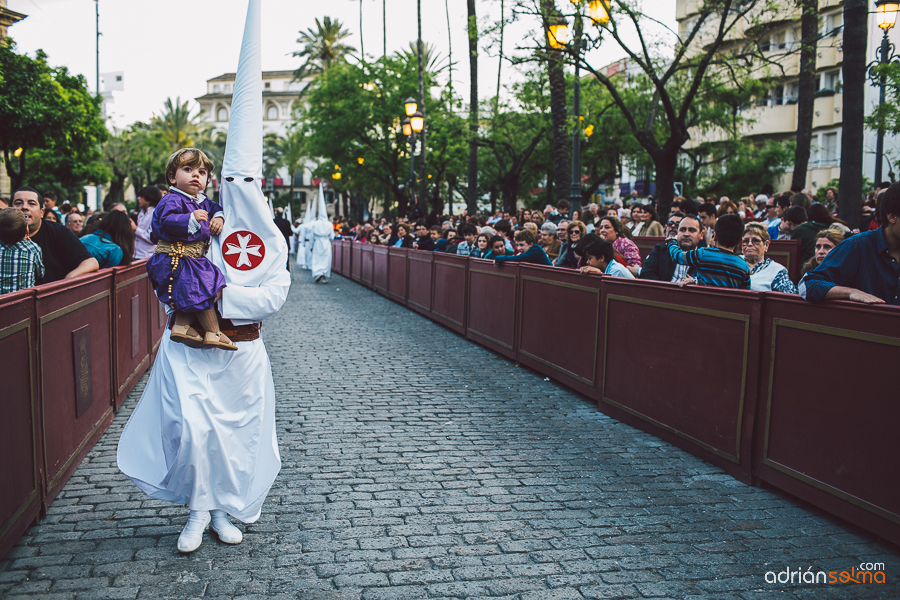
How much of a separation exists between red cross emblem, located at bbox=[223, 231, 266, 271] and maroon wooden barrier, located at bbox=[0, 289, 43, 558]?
1.17 m

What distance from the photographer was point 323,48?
224 feet

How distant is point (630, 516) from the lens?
4660 millimetres

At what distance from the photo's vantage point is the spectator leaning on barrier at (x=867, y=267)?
4.40 meters

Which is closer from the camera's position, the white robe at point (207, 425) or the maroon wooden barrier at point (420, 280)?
the white robe at point (207, 425)

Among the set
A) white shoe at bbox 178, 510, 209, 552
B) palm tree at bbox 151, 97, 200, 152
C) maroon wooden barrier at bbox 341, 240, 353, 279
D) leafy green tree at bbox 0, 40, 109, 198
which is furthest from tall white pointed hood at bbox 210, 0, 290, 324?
palm tree at bbox 151, 97, 200, 152

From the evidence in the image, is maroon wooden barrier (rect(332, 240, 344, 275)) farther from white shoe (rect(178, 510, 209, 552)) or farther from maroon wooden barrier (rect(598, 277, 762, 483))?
white shoe (rect(178, 510, 209, 552))

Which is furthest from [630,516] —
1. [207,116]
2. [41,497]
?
[207,116]

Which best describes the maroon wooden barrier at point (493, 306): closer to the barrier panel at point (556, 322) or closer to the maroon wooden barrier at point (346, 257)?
the barrier panel at point (556, 322)

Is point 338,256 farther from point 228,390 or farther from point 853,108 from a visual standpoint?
point 228,390

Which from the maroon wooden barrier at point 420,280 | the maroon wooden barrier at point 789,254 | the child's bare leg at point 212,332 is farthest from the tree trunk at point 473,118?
the child's bare leg at point 212,332

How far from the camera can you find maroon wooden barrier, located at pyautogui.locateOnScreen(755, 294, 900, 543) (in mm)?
4121

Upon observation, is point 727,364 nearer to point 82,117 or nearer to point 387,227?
point 387,227

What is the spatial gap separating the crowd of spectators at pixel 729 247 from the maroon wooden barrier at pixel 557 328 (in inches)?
11.7

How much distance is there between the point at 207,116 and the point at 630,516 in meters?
121
